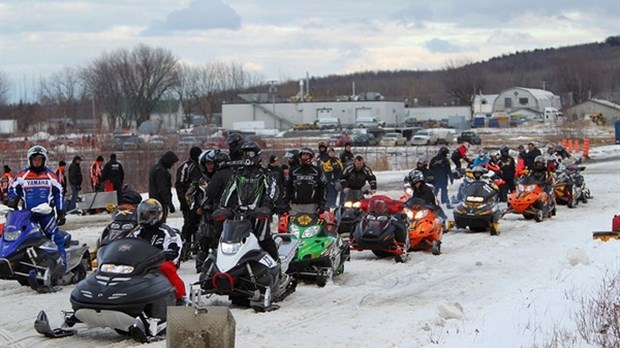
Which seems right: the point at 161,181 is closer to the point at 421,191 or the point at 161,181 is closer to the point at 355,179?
the point at 421,191

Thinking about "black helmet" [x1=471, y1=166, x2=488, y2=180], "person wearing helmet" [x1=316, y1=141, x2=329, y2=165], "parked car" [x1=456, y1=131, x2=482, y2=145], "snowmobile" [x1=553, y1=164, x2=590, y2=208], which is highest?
"person wearing helmet" [x1=316, y1=141, x2=329, y2=165]

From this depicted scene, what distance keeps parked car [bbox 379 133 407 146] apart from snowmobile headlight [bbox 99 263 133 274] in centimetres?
7105

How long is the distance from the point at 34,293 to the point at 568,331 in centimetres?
794

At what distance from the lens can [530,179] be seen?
2472 cm

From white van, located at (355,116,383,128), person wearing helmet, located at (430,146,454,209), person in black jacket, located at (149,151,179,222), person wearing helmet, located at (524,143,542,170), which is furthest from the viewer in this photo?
white van, located at (355,116,383,128)

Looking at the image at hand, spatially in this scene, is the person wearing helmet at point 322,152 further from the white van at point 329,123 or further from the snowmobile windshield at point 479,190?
the white van at point 329,123

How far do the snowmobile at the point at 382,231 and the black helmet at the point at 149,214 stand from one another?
6.23 metres

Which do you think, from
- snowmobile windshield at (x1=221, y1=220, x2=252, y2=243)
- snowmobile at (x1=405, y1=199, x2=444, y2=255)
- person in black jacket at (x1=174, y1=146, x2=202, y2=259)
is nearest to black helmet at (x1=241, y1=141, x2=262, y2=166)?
snowmobile windshield at (x1=221, y1=220, x2=252, y2=243)

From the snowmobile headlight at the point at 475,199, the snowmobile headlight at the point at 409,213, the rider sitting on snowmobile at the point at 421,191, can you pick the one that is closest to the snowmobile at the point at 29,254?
the snowmobile headlight at the point at 409,213

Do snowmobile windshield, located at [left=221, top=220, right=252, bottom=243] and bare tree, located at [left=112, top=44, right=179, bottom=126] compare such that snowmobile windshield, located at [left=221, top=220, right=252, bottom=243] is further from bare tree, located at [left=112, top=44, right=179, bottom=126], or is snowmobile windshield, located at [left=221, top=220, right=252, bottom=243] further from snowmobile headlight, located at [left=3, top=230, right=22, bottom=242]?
bare tree, located at [left=112, top=44, right=179, bottom=126]

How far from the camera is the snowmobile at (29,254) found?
13984mm

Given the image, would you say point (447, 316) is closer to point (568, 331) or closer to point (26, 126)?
point (568, 331)

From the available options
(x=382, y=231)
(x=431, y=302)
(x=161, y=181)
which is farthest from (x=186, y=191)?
(x=431, y=302)

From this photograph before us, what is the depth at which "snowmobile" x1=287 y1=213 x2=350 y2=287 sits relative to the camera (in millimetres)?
14289
